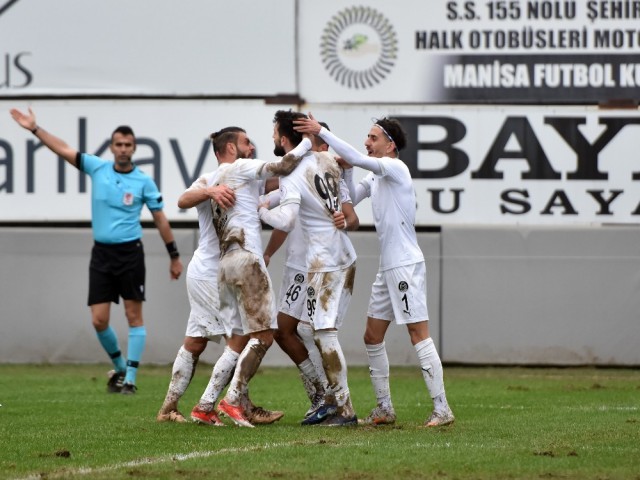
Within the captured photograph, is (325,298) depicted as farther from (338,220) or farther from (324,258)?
(338,220)

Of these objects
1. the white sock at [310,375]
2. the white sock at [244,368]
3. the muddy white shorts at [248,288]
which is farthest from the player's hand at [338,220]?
the white sock at [310,375]

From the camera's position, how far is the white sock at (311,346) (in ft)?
31.5

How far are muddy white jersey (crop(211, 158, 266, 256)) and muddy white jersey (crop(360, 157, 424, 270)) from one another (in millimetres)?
832

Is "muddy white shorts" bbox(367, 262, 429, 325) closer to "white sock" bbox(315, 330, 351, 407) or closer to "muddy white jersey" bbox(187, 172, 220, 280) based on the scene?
"white sock" bbox(315, 330, 351, 407)

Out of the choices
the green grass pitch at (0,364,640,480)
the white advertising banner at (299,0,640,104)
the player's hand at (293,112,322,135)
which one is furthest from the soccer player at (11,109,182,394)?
the player's hand at (293,112,322,135)

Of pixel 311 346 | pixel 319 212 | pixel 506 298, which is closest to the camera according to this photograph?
pixel 319 212

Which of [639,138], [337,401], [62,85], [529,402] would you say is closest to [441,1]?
[639,138]

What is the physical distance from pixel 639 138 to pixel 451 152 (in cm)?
209

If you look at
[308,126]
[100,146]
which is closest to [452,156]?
[100,146]

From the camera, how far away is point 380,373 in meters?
9.34

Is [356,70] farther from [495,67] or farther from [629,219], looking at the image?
[629,219]

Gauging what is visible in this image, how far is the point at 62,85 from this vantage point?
15.6 m

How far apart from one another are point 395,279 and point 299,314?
2.70 ft

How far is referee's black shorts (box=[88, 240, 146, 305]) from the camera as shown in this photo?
12.3 metres
